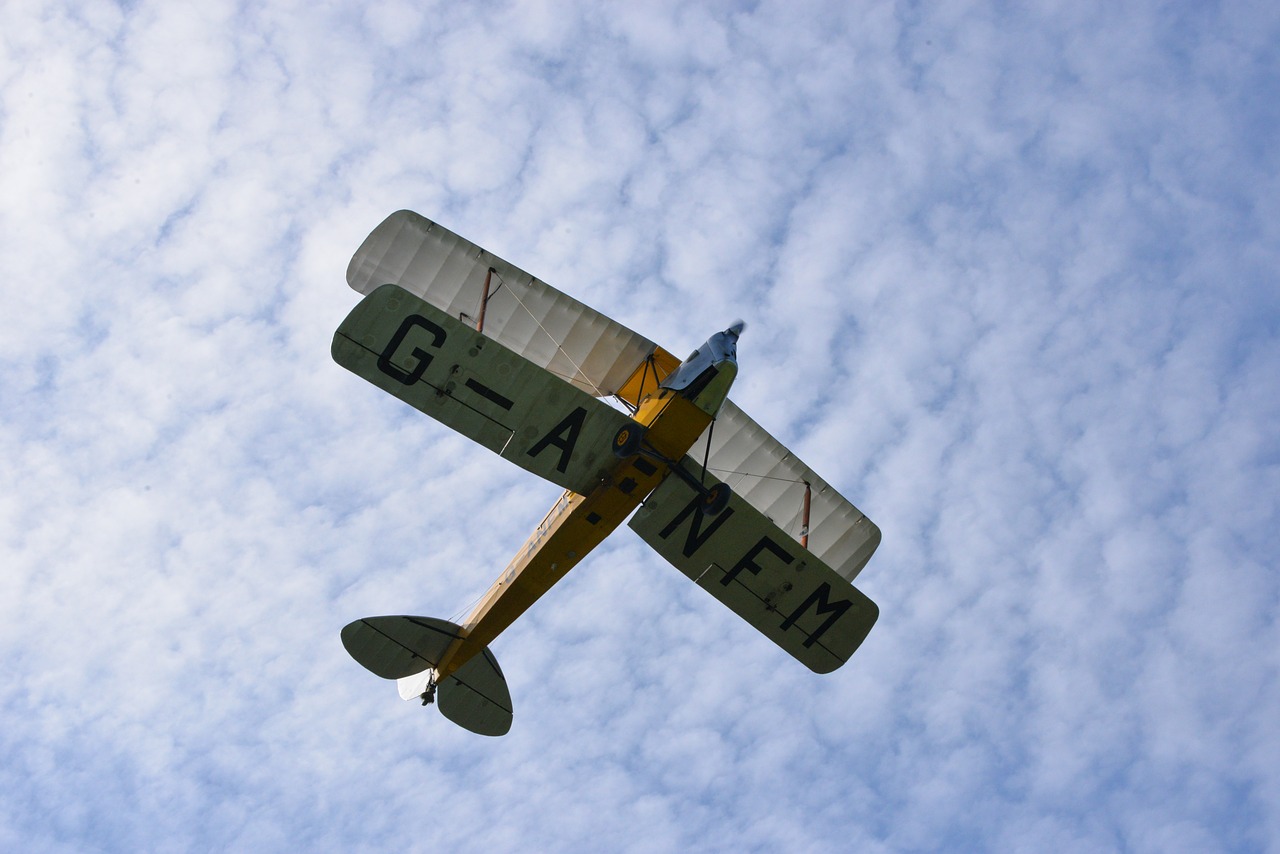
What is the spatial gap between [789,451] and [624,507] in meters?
4.12

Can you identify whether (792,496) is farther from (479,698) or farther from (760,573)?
(479,698)

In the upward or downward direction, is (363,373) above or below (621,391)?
below

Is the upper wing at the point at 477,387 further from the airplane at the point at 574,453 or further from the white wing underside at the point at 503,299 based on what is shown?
the white wing underside at the point at 503,299

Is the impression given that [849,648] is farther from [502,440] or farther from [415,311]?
[415,311]

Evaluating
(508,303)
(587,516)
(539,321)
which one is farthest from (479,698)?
(508,303)

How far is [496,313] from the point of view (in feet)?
66.9

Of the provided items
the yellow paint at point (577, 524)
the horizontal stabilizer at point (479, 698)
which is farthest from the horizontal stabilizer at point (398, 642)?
the horizontal stabilizer at point (479, 698)

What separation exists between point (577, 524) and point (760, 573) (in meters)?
3.47

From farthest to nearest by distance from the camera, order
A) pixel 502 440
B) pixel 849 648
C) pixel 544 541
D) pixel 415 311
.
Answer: pixel 849 648 < pixel 544 541 < pixel 502 440 < pixel 415 311

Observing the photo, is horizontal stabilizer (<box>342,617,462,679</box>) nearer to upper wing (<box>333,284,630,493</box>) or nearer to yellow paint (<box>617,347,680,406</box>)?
upper wing (<box>333,284,630,493</box>)

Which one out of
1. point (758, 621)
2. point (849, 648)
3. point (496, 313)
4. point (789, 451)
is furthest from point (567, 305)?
point (849, 648)

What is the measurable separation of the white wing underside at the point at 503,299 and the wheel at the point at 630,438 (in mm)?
2085

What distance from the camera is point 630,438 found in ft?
60.4

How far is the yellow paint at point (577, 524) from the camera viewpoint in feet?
60.4
